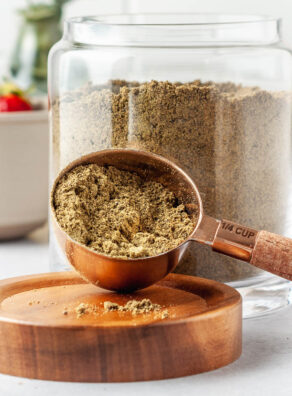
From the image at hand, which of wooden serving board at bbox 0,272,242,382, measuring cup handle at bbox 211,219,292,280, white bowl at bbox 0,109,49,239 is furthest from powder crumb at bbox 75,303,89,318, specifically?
white bowl at bbox 0,109,49,239

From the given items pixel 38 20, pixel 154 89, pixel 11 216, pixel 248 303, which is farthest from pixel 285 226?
pixel 38 20

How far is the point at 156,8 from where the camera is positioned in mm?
1353

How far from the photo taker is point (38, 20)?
4.25ft

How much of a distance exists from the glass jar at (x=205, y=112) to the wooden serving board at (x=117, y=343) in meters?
0.13

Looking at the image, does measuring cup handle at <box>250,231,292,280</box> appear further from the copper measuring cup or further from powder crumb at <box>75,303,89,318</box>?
powder crumb at <box>75,303,89,318</box>

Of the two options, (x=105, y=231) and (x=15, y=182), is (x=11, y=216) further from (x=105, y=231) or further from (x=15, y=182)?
(x=105, y=231)

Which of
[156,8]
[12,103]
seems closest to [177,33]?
[12,103]

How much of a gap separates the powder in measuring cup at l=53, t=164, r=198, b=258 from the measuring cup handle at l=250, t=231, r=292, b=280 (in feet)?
0.20

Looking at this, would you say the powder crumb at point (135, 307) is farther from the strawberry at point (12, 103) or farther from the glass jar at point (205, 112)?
the strawberry at point (12, 103)

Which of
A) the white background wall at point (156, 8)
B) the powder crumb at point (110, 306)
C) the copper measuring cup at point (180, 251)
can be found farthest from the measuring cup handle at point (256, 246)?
the white background wall at point (156, 8)

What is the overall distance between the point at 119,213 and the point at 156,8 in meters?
0.79

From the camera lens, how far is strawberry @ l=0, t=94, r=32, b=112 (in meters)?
1.07

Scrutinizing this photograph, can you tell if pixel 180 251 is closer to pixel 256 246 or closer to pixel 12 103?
pixel 256 246

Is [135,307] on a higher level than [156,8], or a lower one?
lower
